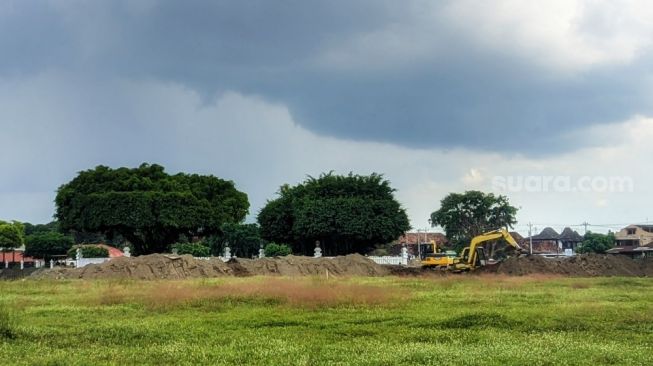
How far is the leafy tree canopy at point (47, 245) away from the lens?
83.6 meters

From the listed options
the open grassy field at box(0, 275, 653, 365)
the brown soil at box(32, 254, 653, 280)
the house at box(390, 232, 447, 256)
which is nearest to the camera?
the open grassy field at box(0, 275, 653, 365)

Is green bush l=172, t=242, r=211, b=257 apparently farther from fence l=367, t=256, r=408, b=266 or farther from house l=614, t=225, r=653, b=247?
house l=614, t=225, r=653, b=247

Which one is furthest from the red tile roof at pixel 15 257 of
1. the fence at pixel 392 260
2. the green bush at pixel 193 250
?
the fence at pixel 392 260

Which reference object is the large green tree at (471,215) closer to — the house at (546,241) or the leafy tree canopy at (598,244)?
the leafy tree canopy at (598,244)

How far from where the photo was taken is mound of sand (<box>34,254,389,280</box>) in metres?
43.7

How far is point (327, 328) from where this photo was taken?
1509 cm

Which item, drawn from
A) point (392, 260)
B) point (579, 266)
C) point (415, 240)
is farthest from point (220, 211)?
point (415, 240)

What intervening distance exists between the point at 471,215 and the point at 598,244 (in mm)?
22389

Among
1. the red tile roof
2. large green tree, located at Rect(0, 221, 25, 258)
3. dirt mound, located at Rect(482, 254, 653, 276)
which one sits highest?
large green tree, located at Rect(0, 221, 25, 258)

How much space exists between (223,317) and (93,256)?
53.4 metres

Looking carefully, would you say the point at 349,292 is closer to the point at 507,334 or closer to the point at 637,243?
the point at 507,334

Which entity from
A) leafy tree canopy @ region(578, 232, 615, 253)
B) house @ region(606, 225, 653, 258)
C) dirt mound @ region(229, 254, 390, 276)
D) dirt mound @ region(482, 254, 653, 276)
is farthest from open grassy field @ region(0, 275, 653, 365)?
house @ region(606, 225, 653, 258)

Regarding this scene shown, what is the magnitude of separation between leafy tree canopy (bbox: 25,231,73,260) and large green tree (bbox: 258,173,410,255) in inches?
1185

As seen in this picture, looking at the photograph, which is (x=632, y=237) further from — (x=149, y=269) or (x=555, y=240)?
(x=149, y=269)
